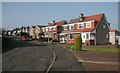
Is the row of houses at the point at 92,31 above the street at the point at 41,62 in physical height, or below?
above

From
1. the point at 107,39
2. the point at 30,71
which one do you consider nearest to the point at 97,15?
the point at 107,39

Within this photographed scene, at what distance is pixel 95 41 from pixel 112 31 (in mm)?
8370

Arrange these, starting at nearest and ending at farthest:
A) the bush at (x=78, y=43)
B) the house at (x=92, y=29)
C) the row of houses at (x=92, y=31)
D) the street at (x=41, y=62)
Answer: the street at (x=41, y=62) → the bush at (x=78, y=43) → the house at (x=92, y=29) → the row of houses at (x=92, y=31)

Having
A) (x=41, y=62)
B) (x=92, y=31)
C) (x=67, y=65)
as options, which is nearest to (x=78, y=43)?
(x=41, y=62)

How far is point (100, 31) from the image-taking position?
53188mm

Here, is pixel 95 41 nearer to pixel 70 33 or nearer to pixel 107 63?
pixel 70 33

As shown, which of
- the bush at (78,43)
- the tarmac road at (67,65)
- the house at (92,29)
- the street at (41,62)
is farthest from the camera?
the house at (92,29)

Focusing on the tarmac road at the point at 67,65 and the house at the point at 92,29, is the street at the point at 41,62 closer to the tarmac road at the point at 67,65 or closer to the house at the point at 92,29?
the tarmac road at the point at 67,65

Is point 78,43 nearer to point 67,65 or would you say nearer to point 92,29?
point 67,65

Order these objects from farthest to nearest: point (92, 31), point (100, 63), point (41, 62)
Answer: point (92, 31)
point (41, 62)
point (100, 63)

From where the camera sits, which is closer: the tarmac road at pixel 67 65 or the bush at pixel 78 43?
the tarmac road at pixel 67 65

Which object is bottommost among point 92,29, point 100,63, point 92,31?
point 100,63

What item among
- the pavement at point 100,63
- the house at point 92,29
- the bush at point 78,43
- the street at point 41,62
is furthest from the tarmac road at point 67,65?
the house at point 92,29

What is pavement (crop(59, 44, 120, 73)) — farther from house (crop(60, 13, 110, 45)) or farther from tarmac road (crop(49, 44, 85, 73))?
house (crop(60, 13, 110, 45))
